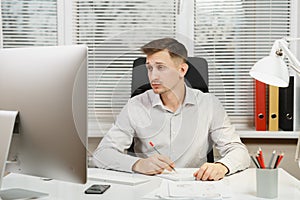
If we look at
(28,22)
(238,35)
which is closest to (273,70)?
(238,35)

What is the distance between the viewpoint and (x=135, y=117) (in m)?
1.70

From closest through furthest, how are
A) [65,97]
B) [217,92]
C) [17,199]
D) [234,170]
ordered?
[65,97] → [17,199] → [234,170] → [217,92]

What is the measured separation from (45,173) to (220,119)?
3.06 ft

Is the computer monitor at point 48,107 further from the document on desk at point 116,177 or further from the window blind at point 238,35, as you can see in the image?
the window blind at point 238,35

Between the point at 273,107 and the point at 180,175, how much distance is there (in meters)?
1.15

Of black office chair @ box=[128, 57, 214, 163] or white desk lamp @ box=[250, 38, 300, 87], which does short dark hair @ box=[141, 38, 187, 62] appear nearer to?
black office chair @ box=[128, 57, 214, 163]

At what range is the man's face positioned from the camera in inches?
62.7

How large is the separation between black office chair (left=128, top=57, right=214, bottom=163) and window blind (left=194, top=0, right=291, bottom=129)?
80cm

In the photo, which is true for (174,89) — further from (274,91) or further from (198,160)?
(274,91)

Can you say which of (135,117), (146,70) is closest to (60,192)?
(135,117)

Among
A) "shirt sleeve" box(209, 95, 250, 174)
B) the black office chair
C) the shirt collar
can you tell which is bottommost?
"shirt sleeve" box(209, 95, 250, 174)

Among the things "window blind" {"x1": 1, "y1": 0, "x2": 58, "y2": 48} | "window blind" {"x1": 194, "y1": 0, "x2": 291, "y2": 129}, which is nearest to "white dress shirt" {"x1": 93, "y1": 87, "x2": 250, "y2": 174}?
"window blind" {"x1": 194, "y1": 0, "x2": 291, "y2": 129}

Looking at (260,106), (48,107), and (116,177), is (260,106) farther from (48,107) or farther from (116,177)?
(48,107)

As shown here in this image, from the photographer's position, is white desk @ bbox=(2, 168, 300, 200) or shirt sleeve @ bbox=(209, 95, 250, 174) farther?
shirt sleeve @ bbox=(209, 95, 250, 174)
